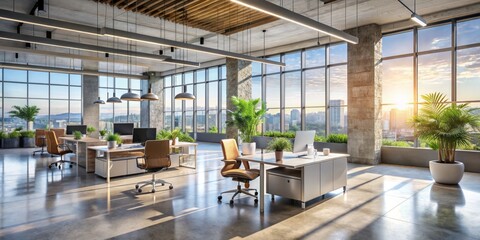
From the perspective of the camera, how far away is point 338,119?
1091cm

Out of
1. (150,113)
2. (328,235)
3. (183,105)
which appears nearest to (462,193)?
(328,235)

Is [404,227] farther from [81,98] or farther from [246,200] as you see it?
[81,98]

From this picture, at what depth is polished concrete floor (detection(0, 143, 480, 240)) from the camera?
3.62m

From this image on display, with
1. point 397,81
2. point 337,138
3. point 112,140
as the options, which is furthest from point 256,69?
point 112,140

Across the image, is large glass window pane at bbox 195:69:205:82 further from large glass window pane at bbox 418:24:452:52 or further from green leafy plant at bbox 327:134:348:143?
large glass window pane at bbox 418:24:452:52

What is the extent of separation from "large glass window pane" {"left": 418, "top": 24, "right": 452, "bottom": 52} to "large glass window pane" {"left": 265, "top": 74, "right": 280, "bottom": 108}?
218 inches

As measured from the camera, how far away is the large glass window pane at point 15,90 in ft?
50.1

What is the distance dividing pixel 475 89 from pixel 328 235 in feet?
24.2

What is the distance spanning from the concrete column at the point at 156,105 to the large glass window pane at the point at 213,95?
426 centimetres

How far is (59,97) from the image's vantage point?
16.9 meters

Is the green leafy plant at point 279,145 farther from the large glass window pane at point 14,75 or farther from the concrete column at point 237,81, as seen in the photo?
the large glass window pane at point 14,75

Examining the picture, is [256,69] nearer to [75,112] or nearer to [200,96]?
[200,96]

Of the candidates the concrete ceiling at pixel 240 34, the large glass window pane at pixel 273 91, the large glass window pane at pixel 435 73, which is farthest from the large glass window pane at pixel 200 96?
the large glass window pane at pixel 435 73

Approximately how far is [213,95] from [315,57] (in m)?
6.46
